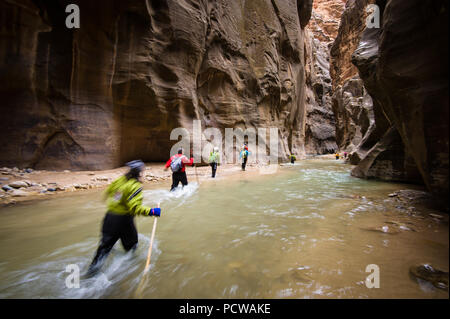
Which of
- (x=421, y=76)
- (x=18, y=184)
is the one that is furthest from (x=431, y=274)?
(x=18, y=184)

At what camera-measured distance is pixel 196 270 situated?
2.38 metres

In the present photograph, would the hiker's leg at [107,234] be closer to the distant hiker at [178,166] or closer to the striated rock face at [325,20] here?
the distant hiker at [178,166]

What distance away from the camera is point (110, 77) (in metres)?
10.2

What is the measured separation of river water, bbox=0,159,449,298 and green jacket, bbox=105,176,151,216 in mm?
737

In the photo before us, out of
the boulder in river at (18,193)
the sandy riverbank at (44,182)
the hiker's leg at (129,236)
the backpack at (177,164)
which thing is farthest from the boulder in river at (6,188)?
the hiker's leg at (129,236)

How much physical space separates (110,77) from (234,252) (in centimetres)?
1110

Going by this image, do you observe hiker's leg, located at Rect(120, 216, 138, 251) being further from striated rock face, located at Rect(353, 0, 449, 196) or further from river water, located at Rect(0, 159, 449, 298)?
Answer: striated rock face, located at Rect(353, 0, 449, 196)

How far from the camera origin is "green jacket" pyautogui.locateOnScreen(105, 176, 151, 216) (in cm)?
252

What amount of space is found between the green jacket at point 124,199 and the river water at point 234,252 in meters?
0.74

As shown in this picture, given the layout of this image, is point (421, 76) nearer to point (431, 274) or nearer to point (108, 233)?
point (431, 274)

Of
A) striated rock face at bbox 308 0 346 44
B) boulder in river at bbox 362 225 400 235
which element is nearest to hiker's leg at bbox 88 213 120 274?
boulder in river at bbox 362 225 400 235

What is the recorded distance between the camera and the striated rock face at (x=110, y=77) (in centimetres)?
819

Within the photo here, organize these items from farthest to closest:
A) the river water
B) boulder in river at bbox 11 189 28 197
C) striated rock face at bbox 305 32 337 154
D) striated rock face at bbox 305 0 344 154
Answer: striated rock face at bbox 305 32 337 154 < striated rock face at bbox 305 0 344 154 < boulder in river at bbox 11 189 28 197 < the river water

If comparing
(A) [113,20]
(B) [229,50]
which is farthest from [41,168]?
(B) [229,50]
